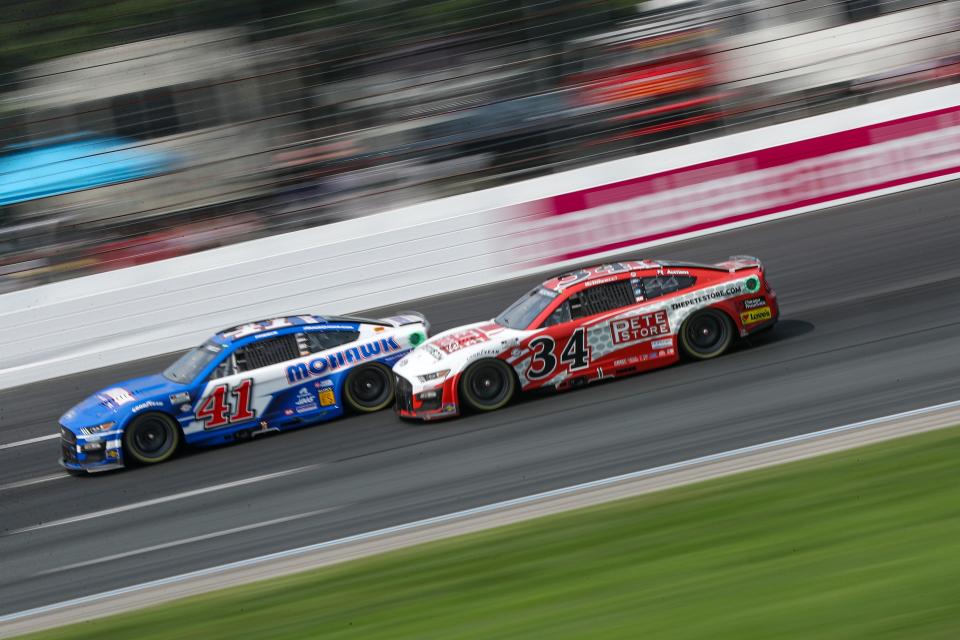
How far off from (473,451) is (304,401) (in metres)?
2.58

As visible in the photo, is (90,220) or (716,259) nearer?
(716,259)

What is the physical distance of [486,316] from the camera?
48.8 feet

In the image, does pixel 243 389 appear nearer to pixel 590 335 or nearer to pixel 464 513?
pixel 590 335

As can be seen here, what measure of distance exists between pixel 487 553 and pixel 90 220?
13.0 metres

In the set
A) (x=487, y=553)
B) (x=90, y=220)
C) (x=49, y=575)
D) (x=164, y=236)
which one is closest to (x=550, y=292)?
(x=487, y=553)

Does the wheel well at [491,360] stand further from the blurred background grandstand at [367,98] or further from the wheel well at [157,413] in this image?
the blurred background grandstand at [367,98]

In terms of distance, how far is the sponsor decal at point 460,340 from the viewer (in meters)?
11.0

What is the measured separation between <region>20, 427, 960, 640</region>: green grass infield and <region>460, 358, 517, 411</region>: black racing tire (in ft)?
11.2

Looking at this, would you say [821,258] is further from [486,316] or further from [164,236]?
[164,236]

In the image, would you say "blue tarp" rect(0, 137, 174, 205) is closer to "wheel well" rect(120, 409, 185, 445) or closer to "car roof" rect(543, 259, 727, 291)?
"wheel well" rect(120, 409, 185, 445)

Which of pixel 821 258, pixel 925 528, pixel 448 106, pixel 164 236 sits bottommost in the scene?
pixel 925 528

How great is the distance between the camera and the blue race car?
1151cm

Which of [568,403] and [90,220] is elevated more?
[90,220]

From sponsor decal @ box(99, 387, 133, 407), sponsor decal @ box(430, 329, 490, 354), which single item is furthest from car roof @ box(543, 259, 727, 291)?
sponsor decal @ box(99, 387, 133, 407)
